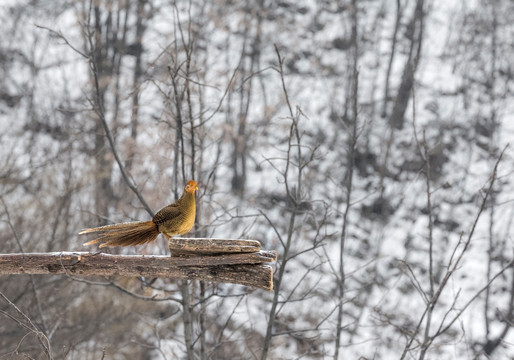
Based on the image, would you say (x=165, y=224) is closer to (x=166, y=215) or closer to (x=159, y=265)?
(x=166, y=215)

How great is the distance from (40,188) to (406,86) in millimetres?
10127

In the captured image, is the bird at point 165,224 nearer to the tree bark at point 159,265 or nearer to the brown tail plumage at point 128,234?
the brown tail plumage at point 128,234

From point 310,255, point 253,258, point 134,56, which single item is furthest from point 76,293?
point 134,56

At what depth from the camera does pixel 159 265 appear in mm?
3205

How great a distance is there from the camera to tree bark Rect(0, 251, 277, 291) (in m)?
3.12

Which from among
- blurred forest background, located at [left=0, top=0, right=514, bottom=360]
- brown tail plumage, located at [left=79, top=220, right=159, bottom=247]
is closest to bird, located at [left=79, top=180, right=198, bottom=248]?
brown tail plumage, located at [left=79, top=220, right=159, bottom=247]

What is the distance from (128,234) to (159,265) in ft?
0.81

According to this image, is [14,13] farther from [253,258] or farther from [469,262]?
[253,258]

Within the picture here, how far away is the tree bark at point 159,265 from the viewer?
312 cm

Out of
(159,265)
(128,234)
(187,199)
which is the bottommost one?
(159,265)

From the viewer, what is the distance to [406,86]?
51.9 feet

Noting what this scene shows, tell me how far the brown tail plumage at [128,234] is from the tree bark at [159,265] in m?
0.10

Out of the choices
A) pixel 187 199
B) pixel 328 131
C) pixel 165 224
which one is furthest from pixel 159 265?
pixel 328 131

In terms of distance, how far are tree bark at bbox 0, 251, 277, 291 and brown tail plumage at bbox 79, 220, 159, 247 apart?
3.9 inches
